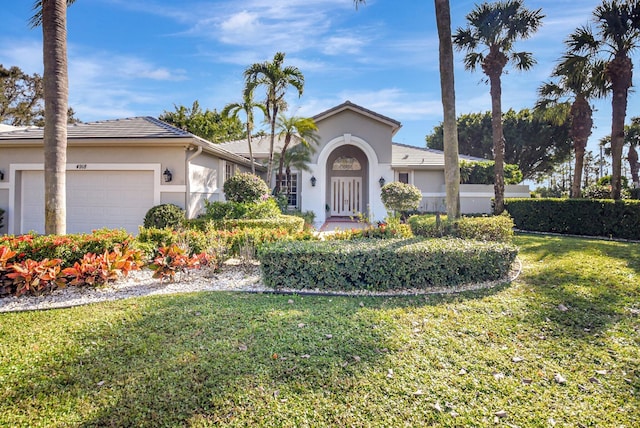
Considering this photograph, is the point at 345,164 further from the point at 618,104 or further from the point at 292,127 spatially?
the point at 618,104

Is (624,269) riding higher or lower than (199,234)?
lower

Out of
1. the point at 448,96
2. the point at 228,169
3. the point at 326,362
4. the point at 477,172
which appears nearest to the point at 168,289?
the point at 326,362

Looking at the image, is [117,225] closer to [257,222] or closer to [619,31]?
Answer: [257,222]

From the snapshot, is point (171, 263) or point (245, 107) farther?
point (245, 107)

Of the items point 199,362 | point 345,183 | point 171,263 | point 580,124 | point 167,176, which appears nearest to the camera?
point 199,362

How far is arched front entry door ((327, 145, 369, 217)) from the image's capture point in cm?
2131

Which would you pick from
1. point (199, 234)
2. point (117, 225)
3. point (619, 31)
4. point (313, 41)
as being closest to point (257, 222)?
point (199, 234)

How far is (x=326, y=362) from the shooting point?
337 centimetres

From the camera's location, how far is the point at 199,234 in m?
7.38

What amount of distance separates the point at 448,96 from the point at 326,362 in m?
7.86

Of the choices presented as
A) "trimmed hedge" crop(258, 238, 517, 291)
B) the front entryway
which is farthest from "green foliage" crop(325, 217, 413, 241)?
the front entryway

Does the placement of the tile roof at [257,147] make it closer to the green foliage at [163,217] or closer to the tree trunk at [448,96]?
the green foliage at [163,217]

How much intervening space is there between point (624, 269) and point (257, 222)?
30.1 feet

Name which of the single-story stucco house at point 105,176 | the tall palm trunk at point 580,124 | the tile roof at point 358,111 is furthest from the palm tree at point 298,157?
the tall palm trunk at point 580,124
